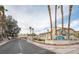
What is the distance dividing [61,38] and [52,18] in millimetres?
300

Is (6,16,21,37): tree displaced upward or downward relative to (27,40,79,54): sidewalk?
upward

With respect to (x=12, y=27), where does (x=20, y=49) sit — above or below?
below

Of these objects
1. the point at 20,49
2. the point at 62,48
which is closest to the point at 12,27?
the point at 20,49

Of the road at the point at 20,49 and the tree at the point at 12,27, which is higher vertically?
the tree at the point at 12,27

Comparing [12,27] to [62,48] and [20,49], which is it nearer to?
[20,49]

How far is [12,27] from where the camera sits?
9.89 feet

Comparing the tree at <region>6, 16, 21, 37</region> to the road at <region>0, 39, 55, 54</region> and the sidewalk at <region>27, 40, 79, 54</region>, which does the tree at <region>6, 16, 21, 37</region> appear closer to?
the road at <region>0, 39, 55, 54</region>

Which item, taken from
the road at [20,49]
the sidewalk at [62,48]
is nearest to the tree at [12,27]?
the road at [20,49]

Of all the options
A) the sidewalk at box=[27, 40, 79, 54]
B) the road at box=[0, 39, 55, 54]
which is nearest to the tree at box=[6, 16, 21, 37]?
the road at box=[0, 39, 55, 54]

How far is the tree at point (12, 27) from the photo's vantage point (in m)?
2.97

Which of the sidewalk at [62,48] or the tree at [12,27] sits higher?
the tree at [12,27]

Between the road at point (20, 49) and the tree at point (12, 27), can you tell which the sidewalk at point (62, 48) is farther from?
the tree at point (12, 27)

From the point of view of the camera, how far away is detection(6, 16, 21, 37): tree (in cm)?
297

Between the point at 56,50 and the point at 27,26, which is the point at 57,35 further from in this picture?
the point at 27,26
